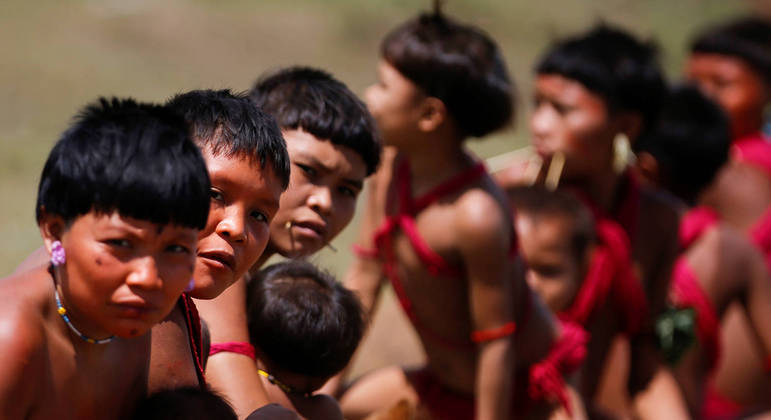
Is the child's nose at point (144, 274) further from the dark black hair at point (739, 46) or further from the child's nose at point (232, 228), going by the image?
the dark black hair at point (739, 46)

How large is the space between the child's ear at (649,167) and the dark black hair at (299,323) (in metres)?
2.13


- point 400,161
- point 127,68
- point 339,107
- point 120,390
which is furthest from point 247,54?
point 120,390

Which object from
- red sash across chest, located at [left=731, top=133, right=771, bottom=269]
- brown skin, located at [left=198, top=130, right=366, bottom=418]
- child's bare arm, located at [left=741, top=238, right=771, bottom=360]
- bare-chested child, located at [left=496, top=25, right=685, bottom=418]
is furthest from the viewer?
red sash across chest, located at [left=731, top=133, right=771, bottom=269]

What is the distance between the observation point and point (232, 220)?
1929 mm

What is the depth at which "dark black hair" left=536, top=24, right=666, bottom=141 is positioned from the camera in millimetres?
3795

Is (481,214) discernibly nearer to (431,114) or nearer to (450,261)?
(450,261)

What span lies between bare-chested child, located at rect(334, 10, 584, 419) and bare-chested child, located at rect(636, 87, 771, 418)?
812 mm

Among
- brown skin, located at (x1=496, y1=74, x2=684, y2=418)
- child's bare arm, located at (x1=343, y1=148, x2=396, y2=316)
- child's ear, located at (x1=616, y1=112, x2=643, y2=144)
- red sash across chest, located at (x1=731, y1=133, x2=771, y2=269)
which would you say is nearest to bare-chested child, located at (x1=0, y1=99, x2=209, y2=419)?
child's bare arm, located at (x1=343, y1=148, x2=396, y2=316)

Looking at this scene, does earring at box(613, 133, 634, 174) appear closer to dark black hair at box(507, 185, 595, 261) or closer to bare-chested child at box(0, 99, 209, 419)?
dark black hair at box(507, 185, 595, 261)

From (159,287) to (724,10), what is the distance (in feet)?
42.3

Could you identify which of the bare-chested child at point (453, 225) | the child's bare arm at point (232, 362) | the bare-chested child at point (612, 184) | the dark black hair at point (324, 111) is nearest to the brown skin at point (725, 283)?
the bare-chested child at point (612, 184)

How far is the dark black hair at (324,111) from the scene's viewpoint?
8.11ft

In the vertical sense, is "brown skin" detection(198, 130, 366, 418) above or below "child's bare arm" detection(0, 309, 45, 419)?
below

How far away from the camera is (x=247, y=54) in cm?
938
